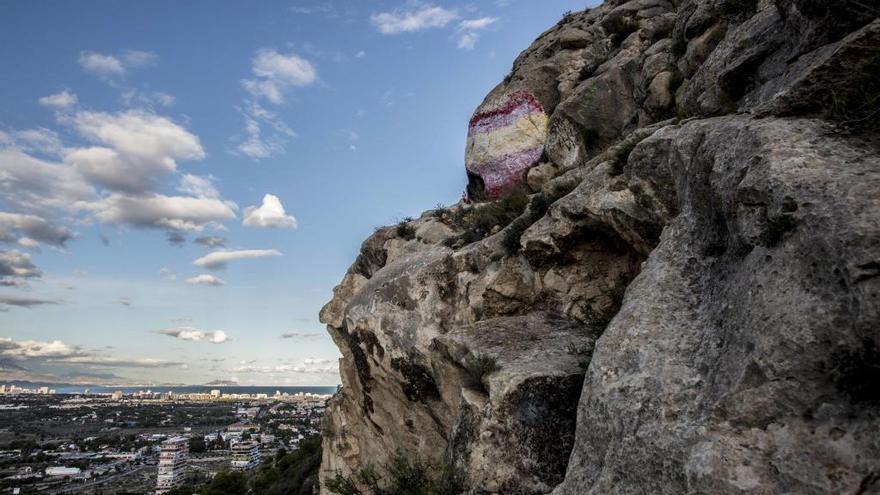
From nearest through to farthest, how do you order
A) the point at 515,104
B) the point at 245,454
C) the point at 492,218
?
the point at 492,218 < the point at 515,104 < the point at 245,454

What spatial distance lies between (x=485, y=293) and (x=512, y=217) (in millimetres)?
3397

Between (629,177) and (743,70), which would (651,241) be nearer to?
(629,177)

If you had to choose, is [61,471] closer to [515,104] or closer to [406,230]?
[406,230]

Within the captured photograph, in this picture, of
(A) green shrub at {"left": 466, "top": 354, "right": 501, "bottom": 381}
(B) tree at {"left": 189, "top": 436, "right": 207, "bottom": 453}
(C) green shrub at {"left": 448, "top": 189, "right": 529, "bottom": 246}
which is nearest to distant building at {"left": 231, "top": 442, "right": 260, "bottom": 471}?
(B) tree at {"left": 189, "top": 436, "right": 207, "bottom": 453}

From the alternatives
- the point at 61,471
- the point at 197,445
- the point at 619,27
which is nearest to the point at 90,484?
the point at 61,471

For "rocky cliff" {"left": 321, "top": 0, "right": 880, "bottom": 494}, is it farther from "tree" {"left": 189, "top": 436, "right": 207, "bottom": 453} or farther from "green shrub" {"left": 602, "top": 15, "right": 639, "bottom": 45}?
"tree" {"left": 189, "top": 436, "right": 207, "bottom": 453}

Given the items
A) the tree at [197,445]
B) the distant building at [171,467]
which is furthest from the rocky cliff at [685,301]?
the tree at [197,445]

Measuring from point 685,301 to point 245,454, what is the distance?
388 ft

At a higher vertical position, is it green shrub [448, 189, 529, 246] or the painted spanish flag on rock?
the painted spanish flag on rock

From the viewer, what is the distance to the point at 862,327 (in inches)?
153

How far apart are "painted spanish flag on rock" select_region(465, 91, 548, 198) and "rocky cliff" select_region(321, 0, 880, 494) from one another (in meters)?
4.70

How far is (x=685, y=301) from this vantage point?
6395 mm

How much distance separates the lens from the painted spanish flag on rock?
2095 cm

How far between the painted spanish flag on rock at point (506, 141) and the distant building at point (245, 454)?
92.9 meters
